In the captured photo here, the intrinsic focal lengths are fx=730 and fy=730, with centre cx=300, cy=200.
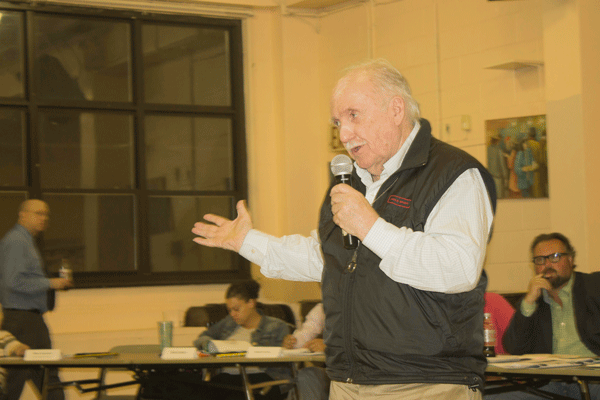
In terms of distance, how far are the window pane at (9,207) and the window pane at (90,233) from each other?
220 millimetres

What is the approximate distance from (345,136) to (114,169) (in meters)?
4.99

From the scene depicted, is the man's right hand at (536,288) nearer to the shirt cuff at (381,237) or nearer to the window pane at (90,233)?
the shirt cuff at (381,237)

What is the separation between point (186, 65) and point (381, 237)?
18.0 ft

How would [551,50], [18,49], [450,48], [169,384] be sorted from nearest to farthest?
[169,384] → [551,50] → [450,48] → [18,49]

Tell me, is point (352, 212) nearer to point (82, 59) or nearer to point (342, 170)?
point (342, 170)

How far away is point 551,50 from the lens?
15.1 feet

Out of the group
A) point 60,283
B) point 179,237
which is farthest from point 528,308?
point 179,237

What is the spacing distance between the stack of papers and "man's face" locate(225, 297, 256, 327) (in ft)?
5.45

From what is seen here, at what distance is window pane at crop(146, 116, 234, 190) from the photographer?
6.54m

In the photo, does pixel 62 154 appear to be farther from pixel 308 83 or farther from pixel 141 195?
pixel 308 83

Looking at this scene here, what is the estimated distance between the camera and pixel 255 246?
6.37 feet

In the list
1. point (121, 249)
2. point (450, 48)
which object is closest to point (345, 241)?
point (450, 48)

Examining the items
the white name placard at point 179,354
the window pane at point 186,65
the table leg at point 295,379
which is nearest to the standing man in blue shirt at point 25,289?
the white name placard at point 179,354

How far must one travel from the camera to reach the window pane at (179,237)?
649 cm
